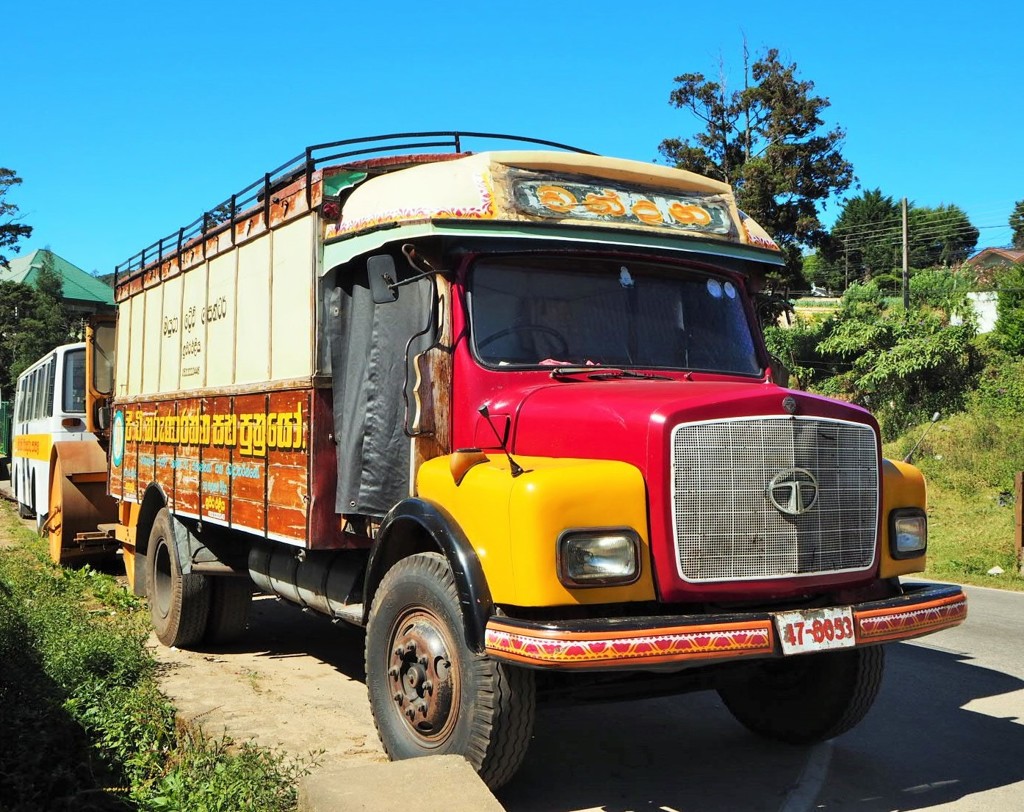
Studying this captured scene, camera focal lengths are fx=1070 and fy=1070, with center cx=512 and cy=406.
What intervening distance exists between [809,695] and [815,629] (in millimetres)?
1479

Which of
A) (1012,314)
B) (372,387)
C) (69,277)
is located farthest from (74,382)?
(69,277)

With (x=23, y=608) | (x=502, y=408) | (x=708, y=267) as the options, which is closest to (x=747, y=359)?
(x=708, y=267)

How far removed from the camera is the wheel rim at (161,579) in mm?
8656

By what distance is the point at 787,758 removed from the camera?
5582mm

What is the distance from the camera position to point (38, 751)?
536 cm

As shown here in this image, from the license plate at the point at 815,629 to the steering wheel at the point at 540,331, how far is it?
175 centimetres

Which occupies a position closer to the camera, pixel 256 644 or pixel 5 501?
pixel 256 644

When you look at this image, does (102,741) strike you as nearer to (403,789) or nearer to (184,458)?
(403,789)

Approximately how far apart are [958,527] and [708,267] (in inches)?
472

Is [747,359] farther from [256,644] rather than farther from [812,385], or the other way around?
[812,385]


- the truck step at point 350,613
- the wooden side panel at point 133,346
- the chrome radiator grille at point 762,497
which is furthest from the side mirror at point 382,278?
the wooden side panel at point 133,346

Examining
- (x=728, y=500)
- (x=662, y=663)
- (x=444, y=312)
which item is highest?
(x=444, y=312)

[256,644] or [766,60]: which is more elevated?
[766,60]

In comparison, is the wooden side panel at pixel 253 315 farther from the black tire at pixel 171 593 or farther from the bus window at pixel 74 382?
the bus window at pixel 74 382
